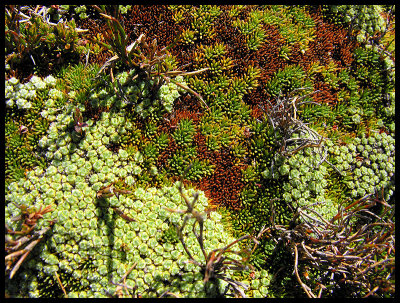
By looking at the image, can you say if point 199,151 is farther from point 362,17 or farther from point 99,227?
point 362,17

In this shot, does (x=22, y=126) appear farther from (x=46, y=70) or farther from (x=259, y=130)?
(x=259, y=130)

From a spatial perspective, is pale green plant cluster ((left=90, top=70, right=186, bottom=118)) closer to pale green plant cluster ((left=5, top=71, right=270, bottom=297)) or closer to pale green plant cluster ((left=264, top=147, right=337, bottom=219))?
pale green plant cluster ((left=5, top=71, right=270, bottom=297))

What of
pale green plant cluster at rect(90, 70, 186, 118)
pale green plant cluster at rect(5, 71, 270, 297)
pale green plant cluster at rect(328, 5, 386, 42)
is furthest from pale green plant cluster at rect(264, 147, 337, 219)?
pale green plant cluster at rect(328, 5, 386, 42)

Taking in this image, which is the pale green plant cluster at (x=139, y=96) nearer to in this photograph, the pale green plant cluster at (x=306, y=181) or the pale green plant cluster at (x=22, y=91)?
the pale green plant cluster at (x=22, y=91)

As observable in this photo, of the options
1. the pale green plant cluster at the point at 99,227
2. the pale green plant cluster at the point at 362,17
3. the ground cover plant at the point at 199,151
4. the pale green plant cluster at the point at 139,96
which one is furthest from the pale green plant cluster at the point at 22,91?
the pale green plant cluster at the point at 362,17

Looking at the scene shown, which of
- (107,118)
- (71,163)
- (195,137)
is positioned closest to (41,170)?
(71,163)

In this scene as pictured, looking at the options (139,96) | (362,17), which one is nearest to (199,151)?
(139,96)
